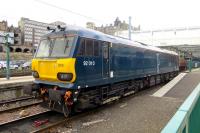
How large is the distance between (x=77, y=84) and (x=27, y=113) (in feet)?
9.03

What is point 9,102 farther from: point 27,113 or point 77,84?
point 77,84

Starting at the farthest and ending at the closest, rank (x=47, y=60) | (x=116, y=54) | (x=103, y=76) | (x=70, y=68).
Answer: (x=116, y=54), (x=103, y=76), (x=47, y=60), (x=70, y=68)

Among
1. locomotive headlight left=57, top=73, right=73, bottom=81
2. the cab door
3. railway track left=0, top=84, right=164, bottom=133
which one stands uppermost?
the cab door

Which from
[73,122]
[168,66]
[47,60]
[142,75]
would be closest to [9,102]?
[47,60]

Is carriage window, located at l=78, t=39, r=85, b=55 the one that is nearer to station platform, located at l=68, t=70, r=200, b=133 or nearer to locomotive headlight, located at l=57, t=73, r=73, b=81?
locomotive headlight, located at l=57, t=73, r=73, b=81

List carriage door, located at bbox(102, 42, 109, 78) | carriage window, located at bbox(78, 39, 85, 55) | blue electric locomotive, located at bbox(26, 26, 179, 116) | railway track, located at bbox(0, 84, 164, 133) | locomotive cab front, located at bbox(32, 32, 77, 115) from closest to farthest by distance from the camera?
railway track, located at bbox(0, 84, 164, 133) → locomotive cab front, located at bbox(32, 32, 77, 115) → blue electric locomotive, located at bbox(26, 26, 179, 116) → carriage window, located at bbox(78, 39, 85, 55) → carriage door, located at bbox(102, 42, 109, 78)

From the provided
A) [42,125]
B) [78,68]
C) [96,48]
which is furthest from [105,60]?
[42,125]

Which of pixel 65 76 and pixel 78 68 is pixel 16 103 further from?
pixel 78 68

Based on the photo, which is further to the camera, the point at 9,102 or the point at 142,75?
the point at 142,75

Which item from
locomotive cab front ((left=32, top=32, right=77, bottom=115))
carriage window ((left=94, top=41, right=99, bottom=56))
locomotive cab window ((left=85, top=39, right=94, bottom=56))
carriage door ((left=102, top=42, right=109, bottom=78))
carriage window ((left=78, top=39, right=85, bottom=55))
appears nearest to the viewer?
locomotive cab front ((left=32, top=32, right=77, bottom=115))

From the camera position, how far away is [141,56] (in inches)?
572

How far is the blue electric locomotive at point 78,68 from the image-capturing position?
8188 millimetres

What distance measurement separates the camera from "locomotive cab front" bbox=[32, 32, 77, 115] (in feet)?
26.5

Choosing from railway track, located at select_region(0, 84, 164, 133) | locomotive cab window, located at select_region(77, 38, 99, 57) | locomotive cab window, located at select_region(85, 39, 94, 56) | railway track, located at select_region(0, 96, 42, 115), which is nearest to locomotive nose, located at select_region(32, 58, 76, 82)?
locomotive cab window, located at select_region(77, 38, 99, 57)
